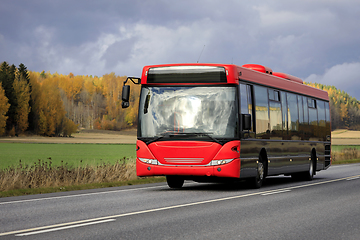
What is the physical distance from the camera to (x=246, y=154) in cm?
1439

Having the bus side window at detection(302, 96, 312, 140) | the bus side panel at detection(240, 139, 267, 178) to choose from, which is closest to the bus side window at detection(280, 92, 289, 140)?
the bus side window at detection(302, 96, 312, 140)

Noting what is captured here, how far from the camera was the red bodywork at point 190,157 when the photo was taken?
45.1 feet

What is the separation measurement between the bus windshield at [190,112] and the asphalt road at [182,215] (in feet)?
5.36

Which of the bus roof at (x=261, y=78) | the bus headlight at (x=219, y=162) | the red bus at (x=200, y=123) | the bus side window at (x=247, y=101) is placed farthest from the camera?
the bus side window at (x=247, y=101)

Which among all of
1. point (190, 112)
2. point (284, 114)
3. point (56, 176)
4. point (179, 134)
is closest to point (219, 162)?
point (179, 134)

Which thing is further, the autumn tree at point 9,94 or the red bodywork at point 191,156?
the autumn tree at point 9,94

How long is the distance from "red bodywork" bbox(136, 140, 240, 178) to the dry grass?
3.63 metres

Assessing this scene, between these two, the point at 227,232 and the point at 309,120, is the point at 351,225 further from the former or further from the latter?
the point at 309,120

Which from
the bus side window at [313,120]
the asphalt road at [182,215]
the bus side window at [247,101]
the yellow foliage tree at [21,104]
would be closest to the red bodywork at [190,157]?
the asphalt road at [182,215]

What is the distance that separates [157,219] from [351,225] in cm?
326

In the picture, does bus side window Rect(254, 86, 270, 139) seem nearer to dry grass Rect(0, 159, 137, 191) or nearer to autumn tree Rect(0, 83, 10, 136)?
dry grass Rect(0, 159, 137, 191)

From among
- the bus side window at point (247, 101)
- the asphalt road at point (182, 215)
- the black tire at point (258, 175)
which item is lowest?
the asphalt road at point (182, 215)

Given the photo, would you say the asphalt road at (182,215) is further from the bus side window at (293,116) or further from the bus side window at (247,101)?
the bus side window at (293,116)

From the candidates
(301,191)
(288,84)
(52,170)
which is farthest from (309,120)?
(52,170)
